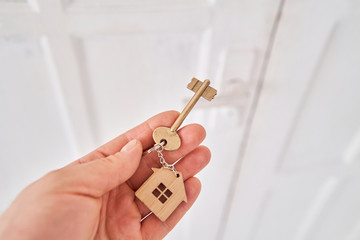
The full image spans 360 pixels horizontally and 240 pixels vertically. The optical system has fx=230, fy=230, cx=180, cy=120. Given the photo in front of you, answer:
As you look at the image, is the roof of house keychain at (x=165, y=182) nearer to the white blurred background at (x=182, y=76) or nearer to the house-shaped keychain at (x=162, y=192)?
the house-shaped keychain at (x=162, y=192)

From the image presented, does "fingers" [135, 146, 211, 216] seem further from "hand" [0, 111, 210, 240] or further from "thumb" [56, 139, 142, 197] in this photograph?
"thumb" [56, 139, 142, 197]

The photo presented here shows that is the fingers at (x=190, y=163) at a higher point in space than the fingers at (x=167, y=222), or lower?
higher

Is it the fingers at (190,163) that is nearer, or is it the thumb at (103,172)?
the thumb at (103,172)

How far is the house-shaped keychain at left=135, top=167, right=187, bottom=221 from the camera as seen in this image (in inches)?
17.2

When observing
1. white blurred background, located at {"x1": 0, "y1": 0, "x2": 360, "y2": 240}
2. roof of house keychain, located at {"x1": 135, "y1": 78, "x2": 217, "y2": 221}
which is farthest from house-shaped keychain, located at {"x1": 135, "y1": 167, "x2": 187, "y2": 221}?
white blurred background, located at {"x1": 0, "y1": 0, "x2": 360, "y2": 240}

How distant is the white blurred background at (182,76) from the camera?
0.41 meters

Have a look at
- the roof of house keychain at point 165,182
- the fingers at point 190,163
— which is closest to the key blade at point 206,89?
the roof of house keychain at point 165,182

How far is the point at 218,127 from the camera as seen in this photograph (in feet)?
1.96

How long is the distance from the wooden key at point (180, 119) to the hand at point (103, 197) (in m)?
0.02

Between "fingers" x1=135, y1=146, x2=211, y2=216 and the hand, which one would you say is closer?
the hand

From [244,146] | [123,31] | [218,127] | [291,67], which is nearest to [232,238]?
[244,146]

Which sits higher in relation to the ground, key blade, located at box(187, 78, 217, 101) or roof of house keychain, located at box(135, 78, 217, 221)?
key blade, located at box(187, 78, 217, 101)

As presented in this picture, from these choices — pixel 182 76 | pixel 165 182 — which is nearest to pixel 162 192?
pixel 165 182

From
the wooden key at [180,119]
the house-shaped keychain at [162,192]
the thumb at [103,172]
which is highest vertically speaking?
the wooden key at [180,119]
